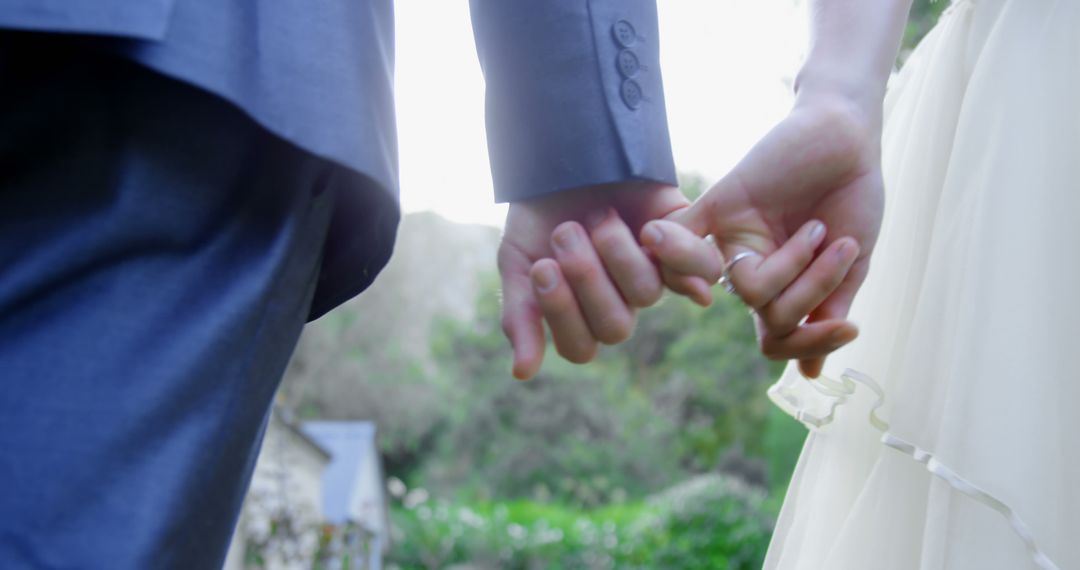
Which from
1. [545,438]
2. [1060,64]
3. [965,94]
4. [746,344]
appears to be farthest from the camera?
[545,438]

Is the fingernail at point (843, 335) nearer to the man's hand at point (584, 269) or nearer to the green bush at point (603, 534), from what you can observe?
the man's hand at point (584, 269)

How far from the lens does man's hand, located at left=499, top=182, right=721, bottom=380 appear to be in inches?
49.2

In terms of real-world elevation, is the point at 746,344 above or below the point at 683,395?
above

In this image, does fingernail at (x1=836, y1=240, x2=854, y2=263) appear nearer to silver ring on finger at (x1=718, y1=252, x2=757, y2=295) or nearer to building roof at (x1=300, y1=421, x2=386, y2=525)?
silver ring on finger at (x1=718, y1=252, x2=757, y2=295)

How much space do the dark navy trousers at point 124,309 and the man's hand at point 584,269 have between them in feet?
1.56

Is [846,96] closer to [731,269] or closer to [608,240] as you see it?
[731,269]

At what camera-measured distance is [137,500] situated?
0.71 metres

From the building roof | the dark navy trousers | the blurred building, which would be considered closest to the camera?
the dark navy trousers

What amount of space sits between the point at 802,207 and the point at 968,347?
0.91 ft

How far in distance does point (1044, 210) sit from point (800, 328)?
0.36m

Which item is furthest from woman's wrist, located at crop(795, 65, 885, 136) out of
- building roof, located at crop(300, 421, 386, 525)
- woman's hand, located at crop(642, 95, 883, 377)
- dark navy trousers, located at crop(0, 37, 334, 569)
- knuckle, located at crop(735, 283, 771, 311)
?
building roof, located at crop(300, 421, 386, 525)

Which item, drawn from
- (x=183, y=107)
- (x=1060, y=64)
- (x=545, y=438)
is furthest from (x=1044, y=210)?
(x=545, y=438)

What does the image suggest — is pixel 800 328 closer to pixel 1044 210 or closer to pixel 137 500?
pixel 1044 210

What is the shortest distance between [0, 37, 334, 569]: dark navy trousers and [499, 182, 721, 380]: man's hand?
48 centimetres
